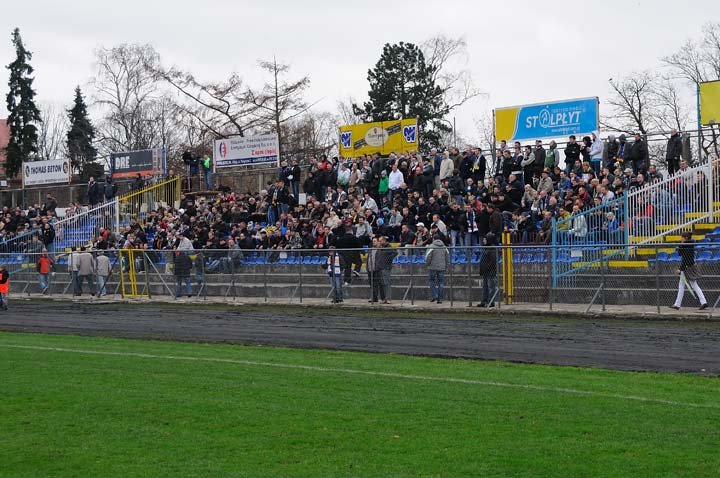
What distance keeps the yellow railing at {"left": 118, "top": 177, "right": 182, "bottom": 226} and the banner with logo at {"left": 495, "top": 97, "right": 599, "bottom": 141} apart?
1701 centimetres

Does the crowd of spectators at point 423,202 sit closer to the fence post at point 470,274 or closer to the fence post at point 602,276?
the fence post at point 470,274

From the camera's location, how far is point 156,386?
41.1 feet

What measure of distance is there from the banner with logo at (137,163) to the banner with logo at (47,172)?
360cm

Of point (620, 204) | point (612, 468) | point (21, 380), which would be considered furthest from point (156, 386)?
point (620, 204)

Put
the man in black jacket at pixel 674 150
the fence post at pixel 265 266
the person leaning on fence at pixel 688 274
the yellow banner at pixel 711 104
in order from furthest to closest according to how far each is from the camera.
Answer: the yellow banner at pixel 711 104, the fence post at pixel 265 266, the man in black jacket at pixel 674 150, the person leaning on fence at pixel 688 274

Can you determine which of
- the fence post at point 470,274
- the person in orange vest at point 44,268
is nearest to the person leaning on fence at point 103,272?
the person in orange vest at point 44,268

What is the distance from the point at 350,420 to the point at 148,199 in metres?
37.2

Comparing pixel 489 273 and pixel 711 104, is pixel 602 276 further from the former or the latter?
pixel 711 104

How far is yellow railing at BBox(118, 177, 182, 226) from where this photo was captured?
147 feet

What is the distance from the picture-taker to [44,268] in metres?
35.9

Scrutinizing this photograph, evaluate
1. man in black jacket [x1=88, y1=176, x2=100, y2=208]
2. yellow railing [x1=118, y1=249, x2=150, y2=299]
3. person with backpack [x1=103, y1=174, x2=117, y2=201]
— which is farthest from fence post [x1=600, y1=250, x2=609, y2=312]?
man in black jacket [x1=88, y1=176, x2=100, y2=208]

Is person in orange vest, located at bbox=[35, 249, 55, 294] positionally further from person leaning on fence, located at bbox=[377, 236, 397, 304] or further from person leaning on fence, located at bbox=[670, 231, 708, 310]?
person leaning on fence, located at bbox=[670, 231, 708, 310]

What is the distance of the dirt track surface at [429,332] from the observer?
51.5ft

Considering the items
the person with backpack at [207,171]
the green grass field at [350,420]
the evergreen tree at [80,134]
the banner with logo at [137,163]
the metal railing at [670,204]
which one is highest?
the evergreen tree at [80,134]
